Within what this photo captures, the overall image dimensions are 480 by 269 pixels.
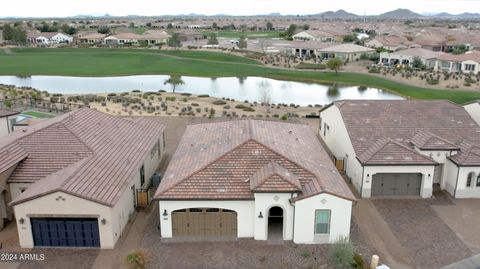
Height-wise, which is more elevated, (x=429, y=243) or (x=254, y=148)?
(x=254, y=148)

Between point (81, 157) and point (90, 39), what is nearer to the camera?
point (81, 157)

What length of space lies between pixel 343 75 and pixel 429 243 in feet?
216

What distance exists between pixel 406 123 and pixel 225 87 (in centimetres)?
4642

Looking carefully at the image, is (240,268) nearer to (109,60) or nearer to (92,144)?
(92,144)

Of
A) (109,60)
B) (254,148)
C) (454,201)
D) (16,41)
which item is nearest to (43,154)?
(254,148)

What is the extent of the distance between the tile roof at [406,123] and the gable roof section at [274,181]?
8076 millimetres

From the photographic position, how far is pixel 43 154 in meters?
27.6

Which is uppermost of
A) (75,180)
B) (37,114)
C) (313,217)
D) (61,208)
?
(75,180)

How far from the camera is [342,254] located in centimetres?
2158

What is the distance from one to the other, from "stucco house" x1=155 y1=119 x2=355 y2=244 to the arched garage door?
513 cm

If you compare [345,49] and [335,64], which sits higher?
[345,49]

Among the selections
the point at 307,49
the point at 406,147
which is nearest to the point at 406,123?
the point at 406,147

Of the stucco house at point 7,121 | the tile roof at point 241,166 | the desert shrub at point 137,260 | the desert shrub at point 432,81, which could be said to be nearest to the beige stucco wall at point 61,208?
the tile roof at point 241,166

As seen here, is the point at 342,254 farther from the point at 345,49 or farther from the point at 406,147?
the point at 345,49
